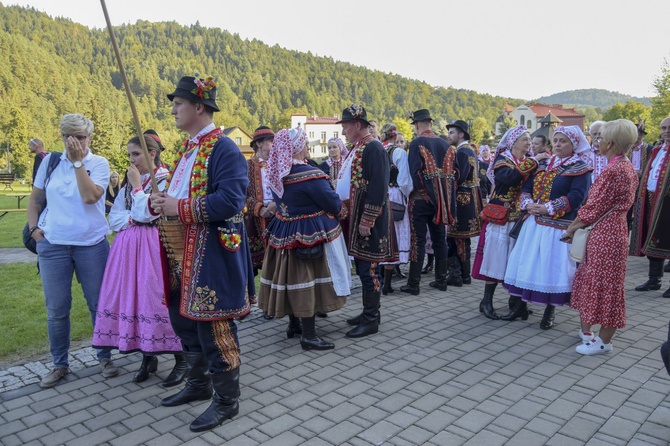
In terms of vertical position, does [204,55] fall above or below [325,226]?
above

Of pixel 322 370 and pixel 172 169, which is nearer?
pixel 172 169

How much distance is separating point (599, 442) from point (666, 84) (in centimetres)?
4364

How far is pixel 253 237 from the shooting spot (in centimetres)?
615

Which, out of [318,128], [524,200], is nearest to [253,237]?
[524,200]

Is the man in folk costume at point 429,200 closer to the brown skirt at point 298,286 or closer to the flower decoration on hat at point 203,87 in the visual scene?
the brown skirt at point 298,286

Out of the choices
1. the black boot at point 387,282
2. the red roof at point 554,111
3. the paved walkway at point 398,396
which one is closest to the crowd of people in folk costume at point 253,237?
the paved walkway at point 398,396

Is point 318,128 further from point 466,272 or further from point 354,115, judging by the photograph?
point 354,115

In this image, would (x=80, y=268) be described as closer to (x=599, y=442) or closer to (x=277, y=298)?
(x=277, y=298)

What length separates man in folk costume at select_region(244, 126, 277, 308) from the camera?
607 centimetres

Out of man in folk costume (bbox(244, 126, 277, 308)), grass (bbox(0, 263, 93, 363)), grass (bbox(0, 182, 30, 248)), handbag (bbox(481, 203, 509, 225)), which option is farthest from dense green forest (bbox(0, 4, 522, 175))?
handbag (bbox(481, 203, 509, 225))

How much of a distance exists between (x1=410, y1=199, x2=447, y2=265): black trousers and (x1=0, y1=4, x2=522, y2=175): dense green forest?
5205cm

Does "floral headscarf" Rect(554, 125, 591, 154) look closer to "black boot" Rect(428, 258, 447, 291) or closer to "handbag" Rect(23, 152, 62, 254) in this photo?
"black boot" Rect(428, 258, 447, 291)

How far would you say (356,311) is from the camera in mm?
6086

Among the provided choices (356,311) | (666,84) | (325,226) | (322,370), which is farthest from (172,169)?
(666,84)
